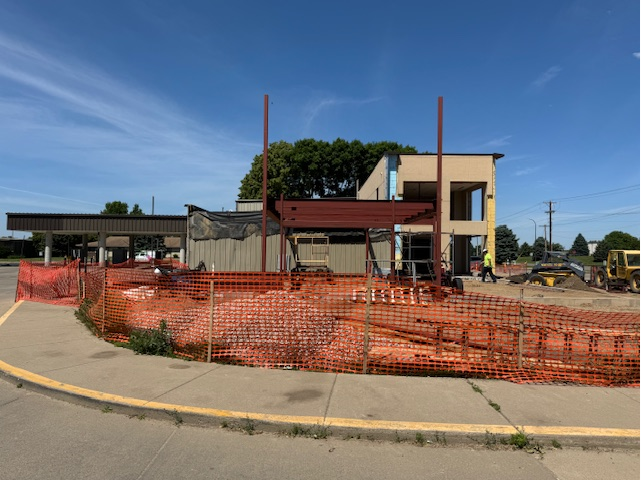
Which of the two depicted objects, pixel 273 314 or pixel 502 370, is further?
pixel 273 314

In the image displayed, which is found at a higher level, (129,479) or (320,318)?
(320,318)

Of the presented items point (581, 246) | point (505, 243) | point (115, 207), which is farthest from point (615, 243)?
point (115, 207)

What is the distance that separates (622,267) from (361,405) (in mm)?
20746

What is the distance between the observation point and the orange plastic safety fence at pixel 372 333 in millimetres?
5598

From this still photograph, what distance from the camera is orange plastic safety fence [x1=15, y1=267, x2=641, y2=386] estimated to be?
5.60 meters

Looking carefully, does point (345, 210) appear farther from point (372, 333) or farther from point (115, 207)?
point (115, 207)

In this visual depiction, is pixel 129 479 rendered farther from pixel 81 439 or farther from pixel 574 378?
pixel 574 378

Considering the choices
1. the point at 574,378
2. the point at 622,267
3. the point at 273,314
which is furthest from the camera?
the point at 622,267

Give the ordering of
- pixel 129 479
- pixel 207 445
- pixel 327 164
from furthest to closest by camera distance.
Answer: pixel 327 164 < pixel 207 445 < pixel 129 479

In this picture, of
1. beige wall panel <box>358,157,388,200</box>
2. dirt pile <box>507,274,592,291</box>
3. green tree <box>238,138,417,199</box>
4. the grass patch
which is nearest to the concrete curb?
the grass patch

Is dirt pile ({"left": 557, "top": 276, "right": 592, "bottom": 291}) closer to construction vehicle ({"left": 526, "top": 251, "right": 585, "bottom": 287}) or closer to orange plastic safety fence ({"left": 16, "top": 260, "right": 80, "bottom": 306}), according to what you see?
construction vehicle ({"left": 526, "top": 251, "right": 585, "bottom": 287})

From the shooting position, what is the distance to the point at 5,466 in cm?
324

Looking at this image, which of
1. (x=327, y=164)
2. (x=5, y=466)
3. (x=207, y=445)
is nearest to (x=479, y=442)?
(x=207, y=445)

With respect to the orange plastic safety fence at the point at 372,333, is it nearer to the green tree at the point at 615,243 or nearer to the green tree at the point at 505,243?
the green tree at the point at 505,243
